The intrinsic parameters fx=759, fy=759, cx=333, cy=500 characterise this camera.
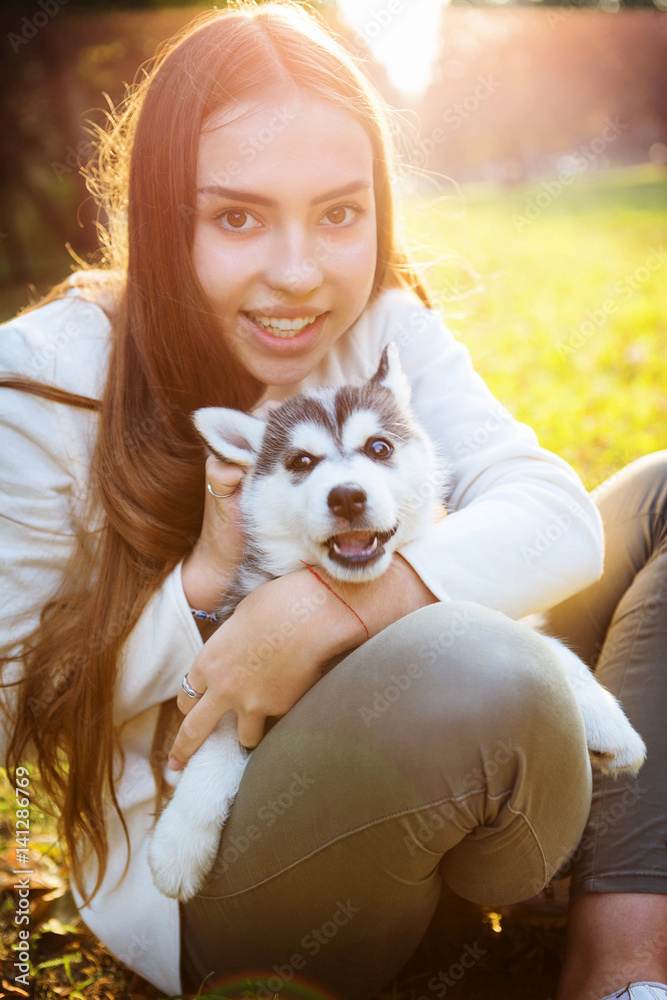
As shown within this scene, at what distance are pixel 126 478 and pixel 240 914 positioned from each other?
1329 mm

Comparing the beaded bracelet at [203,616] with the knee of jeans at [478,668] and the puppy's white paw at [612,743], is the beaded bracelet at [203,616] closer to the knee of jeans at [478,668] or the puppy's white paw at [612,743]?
the knee of jeans at [478,668]

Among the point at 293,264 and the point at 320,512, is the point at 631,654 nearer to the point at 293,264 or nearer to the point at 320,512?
the point at 320,512

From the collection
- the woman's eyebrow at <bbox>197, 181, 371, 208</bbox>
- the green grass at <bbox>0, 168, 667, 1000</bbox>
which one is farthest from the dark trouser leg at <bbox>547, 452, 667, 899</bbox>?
the woman's eyebrow at <bbox>197, 181, 371, 208</bbox>

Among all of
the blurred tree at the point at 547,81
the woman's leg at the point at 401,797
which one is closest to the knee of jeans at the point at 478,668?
the woman's leg at the point at 401,797

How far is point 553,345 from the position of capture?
7.71 metres

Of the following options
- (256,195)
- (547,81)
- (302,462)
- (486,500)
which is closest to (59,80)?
(256,195)

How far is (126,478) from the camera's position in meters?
2.44

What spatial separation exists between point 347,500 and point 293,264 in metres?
0.82

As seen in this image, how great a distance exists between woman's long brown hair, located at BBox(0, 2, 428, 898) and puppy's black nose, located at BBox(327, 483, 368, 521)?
0.68 metres

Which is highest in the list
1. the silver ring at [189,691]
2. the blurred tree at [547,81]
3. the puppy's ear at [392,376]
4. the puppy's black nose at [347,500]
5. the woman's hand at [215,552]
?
the blurred tree at [547,81]

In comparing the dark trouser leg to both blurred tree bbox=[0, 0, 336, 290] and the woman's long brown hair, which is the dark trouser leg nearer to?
the woman's long brown hair

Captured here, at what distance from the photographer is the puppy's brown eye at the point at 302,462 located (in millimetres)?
2490

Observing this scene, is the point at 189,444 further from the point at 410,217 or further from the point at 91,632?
the point at 410,217

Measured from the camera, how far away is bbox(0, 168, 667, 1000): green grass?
271 centimetres
